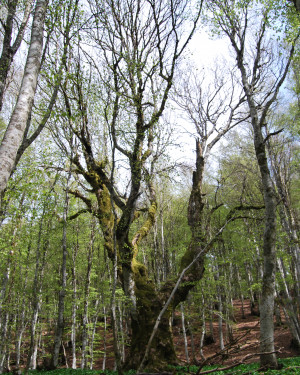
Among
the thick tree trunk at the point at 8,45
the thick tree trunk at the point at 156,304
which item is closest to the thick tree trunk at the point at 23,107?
the thick tree trunk at the point at 8,45

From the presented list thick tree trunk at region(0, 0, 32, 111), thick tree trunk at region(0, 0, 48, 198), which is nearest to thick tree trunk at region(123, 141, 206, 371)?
thick tree trunk at region(0, 0, 48, 198)

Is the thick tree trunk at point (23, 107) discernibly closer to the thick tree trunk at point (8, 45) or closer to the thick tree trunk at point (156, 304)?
the thick tree trunk at point (8, 45)

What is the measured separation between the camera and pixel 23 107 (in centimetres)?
368

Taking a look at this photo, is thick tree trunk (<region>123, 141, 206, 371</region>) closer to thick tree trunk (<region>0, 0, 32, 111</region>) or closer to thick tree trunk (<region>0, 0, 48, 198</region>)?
thick tree trunk (<region>0, 0, 48, 198</region>)

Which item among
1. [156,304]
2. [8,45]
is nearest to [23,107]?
[8,45]

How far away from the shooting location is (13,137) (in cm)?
342

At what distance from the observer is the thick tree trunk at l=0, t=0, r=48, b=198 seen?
3248 millimetres

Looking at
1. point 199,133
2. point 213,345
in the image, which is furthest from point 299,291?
point 199,133

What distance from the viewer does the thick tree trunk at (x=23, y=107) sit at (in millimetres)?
3248

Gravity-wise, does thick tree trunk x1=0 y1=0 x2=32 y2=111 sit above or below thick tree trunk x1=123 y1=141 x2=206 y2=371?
above

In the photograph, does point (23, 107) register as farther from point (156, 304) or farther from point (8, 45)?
point (156, 304)

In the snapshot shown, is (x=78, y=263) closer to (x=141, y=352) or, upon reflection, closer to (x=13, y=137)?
(x=141, y=352)

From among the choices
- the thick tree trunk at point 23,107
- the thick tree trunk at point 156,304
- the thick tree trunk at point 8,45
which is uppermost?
the thick tree trunk at point 8,45

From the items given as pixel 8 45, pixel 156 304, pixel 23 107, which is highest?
pixel 8 45
